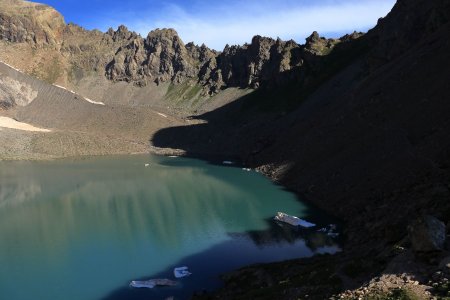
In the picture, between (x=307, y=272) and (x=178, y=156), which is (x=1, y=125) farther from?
(x=307, y=272)

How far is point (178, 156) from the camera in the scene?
12950cm

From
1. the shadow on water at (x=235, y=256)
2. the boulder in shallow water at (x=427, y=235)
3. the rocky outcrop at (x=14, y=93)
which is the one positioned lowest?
→ the shadow on water at (x=235, y=256)

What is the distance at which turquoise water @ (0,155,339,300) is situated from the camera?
40125mm

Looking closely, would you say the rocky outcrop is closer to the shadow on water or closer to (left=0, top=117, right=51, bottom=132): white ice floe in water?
(left=0, top=117, right=51, bottom=132): white ice floe in water

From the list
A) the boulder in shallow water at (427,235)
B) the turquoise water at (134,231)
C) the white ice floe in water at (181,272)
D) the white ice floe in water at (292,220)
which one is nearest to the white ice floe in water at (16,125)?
the turquoise water at (134,231)

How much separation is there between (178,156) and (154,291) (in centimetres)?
9342

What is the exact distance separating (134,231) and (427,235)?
4030 cm

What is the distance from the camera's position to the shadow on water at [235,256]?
121ft

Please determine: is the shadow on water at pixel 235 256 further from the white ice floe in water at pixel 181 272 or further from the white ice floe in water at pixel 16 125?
the white ice floe in water at pixel 16 125

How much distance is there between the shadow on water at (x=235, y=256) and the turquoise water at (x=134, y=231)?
0.10 meters

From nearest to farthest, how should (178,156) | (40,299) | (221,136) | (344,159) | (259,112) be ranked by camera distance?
1. (40,299)
2. (344,159)
3. (178,156)
4. (221,136)
5. (259,112)

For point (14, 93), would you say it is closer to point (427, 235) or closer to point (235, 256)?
point (235, 256)

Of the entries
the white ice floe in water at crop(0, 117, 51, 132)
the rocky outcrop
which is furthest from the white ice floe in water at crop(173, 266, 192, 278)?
the rocky outcrop

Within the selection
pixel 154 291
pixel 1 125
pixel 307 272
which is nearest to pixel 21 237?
pixel 154 291
